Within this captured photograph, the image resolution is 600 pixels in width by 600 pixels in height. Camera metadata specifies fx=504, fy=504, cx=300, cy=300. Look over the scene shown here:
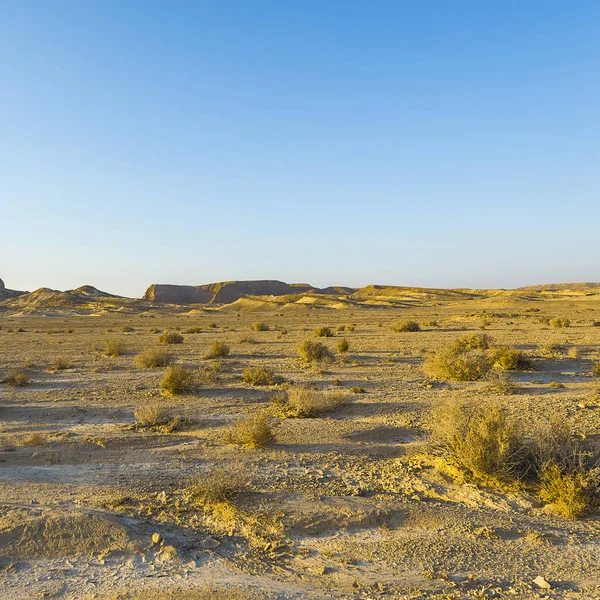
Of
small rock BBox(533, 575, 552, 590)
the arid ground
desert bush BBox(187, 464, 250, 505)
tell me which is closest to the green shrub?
the arid ground

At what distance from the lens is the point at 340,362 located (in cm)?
1853

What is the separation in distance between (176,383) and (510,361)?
1012cm

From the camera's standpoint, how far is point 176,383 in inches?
520

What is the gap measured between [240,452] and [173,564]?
11.3ft

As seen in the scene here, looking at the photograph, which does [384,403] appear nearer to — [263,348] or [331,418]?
[331,418]

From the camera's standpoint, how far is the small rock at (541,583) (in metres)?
4.48

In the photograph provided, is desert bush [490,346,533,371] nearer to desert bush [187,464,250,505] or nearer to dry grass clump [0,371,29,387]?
desert bush [187,464,250,505]

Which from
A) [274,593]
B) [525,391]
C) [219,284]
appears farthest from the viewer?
[219,284]

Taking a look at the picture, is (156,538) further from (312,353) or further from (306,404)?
(312,353)

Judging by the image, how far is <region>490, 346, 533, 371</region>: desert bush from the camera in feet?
51.5

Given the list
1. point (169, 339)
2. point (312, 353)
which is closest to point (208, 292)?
point (169, 339)

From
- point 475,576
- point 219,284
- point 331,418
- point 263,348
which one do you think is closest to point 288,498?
point 475,576

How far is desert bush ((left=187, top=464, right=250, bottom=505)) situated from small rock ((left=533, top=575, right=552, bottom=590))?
341 cm

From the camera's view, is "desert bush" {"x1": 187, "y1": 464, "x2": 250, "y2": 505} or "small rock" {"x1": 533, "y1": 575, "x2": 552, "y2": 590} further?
"desert bush" {"x1": 187, "y1": 464, "x2": 250, "y2": 505}
